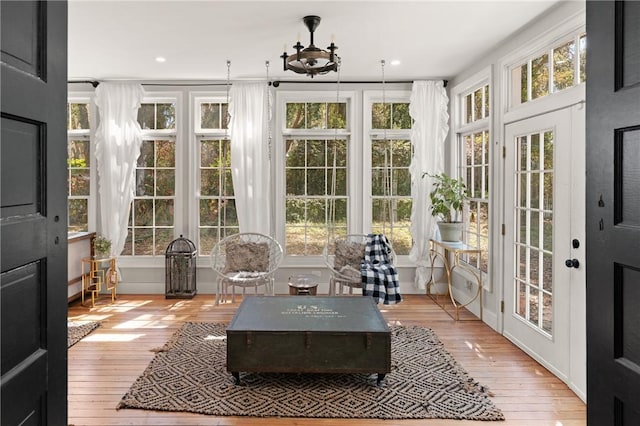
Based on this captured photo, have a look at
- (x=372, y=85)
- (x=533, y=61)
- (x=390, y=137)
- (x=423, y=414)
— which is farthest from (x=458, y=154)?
(x=423, y=414)

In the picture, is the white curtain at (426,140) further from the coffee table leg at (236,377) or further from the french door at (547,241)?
the coffee table leg at (236,377)

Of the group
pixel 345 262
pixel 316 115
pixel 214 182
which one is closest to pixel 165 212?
pixel 214 182

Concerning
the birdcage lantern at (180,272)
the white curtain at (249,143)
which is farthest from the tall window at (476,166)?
the birdcage lantern at (180,272)

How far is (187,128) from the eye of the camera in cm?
576

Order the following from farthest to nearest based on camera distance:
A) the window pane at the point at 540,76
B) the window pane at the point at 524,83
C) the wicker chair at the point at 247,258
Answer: the wicker chair at the point at 247,258 < the window pane at the point at 524,83 < the window pane at the point at 540,76

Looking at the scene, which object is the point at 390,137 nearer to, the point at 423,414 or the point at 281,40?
the point at 281,40

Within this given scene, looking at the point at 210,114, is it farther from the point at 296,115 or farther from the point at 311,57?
the point at 311,57

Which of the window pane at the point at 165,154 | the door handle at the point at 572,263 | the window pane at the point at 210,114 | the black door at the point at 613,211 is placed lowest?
the door handle at the point at 572,263

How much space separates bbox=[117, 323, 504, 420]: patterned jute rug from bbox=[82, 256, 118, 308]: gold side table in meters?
2.28

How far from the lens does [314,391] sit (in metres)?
2.96

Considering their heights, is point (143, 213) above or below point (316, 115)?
below

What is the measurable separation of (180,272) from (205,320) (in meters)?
1.15

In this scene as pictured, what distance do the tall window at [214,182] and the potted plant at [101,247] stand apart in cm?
112

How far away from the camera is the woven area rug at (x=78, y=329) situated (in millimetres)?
4027
